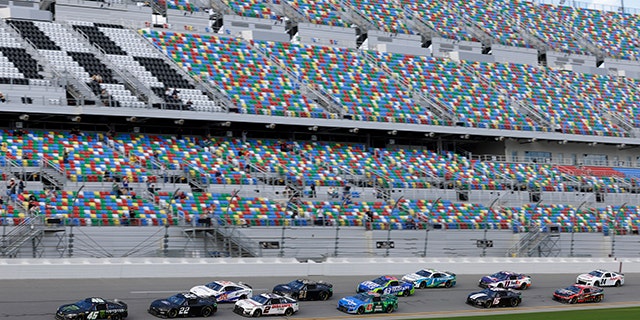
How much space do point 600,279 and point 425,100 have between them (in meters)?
24.7

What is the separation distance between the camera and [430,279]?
1901 inches

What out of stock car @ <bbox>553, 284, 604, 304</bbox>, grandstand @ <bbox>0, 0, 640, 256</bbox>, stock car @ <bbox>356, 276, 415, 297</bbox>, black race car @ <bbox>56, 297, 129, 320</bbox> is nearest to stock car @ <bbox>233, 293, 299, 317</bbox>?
black race car @ <bbox>56, 297, 129, 320</bbox>

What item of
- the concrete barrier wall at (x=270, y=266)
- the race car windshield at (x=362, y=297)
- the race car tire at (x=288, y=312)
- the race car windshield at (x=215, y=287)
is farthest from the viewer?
the concrete barrier wall at (x=270, y=266)

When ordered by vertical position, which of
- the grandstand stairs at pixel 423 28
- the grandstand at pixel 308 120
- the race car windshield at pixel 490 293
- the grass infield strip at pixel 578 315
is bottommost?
the grass infield strip at pixel 578 315

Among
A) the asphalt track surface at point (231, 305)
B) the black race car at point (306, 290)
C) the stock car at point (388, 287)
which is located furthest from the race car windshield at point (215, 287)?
the stock car at point (388, 287)

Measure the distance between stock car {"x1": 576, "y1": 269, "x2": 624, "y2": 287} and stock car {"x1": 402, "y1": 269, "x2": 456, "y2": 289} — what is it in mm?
7224

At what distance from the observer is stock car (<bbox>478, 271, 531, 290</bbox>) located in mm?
48312

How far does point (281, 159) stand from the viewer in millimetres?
62875

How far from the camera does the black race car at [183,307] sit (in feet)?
120

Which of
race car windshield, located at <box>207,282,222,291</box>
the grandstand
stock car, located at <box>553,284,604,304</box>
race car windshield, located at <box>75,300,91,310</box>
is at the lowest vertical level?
stock car, located at <box>553,284,604,304</box>

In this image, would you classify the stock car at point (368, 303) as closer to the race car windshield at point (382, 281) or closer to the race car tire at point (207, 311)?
the race car windshield at point (382, 281)

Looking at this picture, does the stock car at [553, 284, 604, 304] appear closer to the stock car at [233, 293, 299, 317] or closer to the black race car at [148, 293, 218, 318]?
the stock car at [233, 293, 299, 317]

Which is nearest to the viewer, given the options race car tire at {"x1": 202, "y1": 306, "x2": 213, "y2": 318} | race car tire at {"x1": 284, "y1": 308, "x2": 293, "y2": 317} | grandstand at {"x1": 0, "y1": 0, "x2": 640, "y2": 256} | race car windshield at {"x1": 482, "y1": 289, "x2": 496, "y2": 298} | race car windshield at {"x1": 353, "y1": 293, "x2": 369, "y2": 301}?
race car tire at {"x1": 202, "y1": 306, "x2": 213, "y2": 318}

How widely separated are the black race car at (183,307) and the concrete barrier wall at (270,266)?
27.6ft
